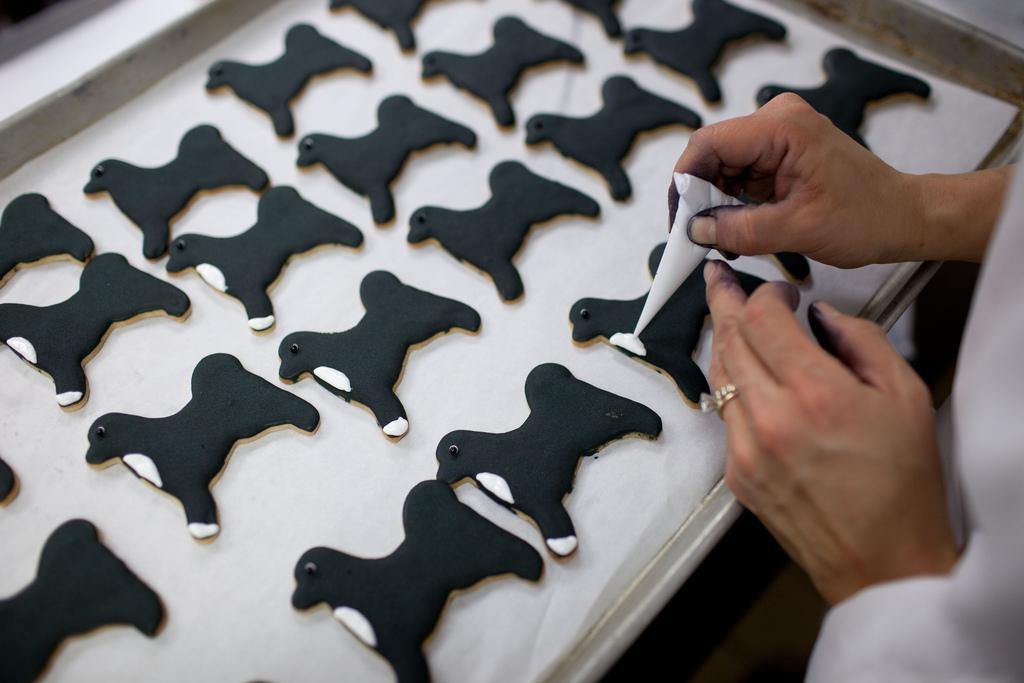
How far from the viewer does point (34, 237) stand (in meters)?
0.95

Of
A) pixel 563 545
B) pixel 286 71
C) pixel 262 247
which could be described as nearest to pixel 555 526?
pixel 563 545

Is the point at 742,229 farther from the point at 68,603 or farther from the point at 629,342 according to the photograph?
the point at 68,603

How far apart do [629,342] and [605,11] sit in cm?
60

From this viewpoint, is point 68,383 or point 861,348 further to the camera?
point 68,383

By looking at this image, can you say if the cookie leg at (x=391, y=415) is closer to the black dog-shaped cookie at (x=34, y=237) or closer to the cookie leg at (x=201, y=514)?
the cookie leg at (x=201, y=514)

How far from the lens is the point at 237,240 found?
0.97 m

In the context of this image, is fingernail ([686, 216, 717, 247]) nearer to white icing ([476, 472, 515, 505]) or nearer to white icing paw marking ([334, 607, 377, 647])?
white icing ([476, 472, 515, 505])

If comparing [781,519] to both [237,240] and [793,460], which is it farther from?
[237,240]

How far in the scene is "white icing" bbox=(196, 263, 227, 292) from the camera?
0.93 metres

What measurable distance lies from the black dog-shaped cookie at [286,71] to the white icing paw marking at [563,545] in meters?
0.66

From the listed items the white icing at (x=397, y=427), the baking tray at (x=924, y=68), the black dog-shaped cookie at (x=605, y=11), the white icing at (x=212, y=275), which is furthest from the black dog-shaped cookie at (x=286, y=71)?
the baking tray at (x=924, y=68)

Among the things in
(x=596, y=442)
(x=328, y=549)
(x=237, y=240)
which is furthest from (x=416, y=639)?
(x=237, y=240)

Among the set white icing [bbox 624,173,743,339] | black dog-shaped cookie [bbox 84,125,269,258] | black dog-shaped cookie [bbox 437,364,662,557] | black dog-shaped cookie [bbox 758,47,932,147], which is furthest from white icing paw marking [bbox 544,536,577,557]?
black dog-shaped cookie [bbox 758,47,932,147]

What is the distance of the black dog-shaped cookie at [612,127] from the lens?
1057 mm
